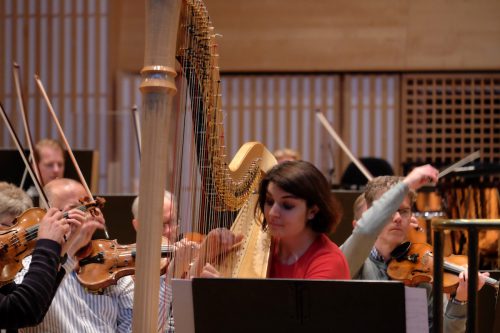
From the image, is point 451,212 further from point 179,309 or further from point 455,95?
point 179,309

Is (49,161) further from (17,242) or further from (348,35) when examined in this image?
(348,35)

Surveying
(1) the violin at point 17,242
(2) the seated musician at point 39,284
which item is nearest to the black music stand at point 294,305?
(2) the seated musician at point 39,284

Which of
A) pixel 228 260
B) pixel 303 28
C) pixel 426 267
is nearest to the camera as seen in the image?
pixel 228 260

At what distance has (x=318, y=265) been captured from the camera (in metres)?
2.10

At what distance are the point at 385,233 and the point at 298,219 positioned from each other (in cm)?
74

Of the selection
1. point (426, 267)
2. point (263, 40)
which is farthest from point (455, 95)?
point (426, 267)

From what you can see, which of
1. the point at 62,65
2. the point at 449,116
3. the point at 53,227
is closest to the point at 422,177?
the point at 53,227

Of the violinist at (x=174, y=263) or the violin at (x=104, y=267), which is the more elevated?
the violinist at (x=174, y=263)

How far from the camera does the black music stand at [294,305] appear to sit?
167cm

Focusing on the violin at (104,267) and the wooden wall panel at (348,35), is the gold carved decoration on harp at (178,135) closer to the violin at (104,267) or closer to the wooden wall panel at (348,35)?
the violin at (104,267)

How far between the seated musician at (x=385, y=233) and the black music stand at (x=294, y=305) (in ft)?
1.53

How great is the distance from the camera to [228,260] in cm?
227

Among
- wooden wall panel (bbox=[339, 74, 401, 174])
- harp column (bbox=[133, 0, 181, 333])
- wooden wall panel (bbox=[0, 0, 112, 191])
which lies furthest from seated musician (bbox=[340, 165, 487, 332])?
wooden wall panel (bbox=[0, 0, 112, 191])

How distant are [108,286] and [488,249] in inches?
112
